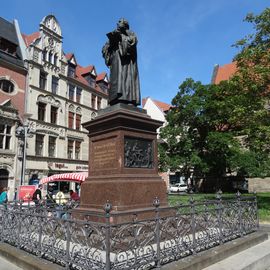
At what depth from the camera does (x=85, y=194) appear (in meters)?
7.42

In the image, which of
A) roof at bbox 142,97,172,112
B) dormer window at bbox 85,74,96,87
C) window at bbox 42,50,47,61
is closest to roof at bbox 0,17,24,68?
window at bbox 42,50,47,61

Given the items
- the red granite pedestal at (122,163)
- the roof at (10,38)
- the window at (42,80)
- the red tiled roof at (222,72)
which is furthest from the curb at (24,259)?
the red tiled roof at (222,72)

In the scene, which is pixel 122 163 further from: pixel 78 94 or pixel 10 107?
pixel 78 94

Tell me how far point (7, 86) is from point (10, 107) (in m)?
1.97

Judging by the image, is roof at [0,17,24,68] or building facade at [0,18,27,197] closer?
building facade at [0,18,27,197]

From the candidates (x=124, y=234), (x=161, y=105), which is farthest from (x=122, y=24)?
(x=161, y=105)

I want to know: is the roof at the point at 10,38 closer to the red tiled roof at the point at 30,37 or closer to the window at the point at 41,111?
the red tiled roof at the point at 30,37

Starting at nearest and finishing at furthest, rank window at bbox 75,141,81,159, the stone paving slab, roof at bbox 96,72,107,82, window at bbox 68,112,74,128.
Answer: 1. the stone paving slab
2. window at bbox 68,112,74,128
3. window at bbox 75,141,81,159
4. roof at bbox 96,72,107,82

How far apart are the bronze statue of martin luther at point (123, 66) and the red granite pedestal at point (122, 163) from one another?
1.42 ft

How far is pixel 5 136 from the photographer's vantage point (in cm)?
2591

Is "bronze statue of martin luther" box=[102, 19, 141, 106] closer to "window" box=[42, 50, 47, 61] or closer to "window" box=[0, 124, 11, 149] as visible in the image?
"window" box=[0, 124, 11, 149]

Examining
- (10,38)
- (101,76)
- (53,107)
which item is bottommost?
(53,107)

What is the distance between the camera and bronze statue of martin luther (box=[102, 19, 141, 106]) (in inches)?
319

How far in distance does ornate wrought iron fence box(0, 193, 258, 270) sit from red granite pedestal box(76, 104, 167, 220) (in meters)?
0.55
